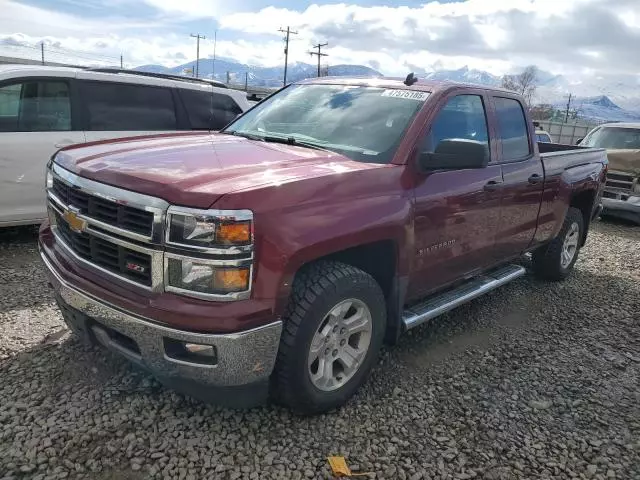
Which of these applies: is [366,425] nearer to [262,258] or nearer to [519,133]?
[262,258]

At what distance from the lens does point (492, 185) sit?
3869 millimetres

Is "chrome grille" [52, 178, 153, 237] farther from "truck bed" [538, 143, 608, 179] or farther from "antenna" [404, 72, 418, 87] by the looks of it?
"truck bed" [538, 143, 608, 179]

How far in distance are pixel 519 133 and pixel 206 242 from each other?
3302 mm

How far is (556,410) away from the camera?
10.8 ft

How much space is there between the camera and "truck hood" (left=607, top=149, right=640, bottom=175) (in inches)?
382

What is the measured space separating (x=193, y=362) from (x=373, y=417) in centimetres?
116

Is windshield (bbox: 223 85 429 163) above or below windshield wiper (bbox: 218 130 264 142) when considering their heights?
above

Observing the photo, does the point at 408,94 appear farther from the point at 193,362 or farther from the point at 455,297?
the point at 193,362

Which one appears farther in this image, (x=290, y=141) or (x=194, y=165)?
(x=290, y=141)

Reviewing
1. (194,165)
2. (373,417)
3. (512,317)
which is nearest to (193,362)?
(194,165)

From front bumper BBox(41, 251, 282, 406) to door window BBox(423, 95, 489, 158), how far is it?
169cm

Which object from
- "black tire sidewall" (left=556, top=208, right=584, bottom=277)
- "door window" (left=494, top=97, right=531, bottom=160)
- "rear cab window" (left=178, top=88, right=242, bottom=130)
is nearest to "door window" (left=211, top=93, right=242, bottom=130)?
"rear cab window" (left=178, top=88, right=242, bottom=130)

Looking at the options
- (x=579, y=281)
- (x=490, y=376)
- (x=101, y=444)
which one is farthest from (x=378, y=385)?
(x=579, y=281)

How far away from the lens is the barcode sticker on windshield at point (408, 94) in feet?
11.6
